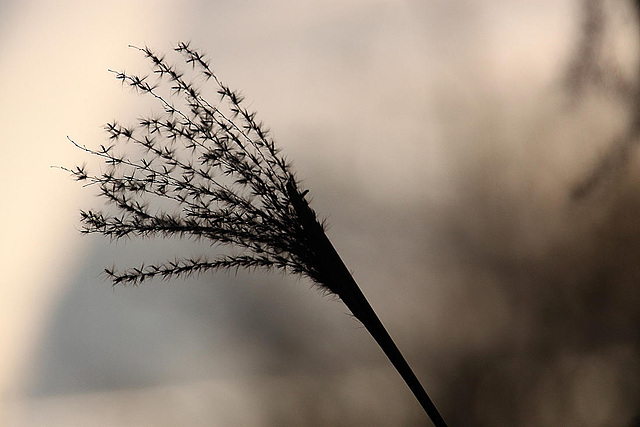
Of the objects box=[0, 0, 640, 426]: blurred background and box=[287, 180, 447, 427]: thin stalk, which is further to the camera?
box=[0, 0, 640, 426]: blurred background

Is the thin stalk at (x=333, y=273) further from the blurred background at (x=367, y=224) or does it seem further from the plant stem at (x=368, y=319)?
the blurred background at (x=367, y=224)

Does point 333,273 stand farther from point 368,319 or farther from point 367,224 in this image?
point 367,224

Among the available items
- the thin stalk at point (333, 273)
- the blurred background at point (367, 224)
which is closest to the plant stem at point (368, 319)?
the thin stalk at point (333, 273)

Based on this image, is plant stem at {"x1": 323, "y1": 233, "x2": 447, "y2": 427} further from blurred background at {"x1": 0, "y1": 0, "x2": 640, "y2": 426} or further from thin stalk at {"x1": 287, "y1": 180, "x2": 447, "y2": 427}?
blurred background at {"x1": 0, "y1": 0, "x2": 640, "y2": 426}

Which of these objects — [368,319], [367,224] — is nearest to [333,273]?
[368,319]

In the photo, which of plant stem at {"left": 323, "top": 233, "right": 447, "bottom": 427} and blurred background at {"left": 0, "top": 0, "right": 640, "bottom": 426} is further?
blurred background at {"left": 0, "top": 0, "right": 640, "bottom": 426}

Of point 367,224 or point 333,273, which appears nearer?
point 333,273

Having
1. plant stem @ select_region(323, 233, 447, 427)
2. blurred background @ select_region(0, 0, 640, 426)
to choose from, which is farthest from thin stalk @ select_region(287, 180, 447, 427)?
blurred background @ select_region(0, 0, 640, 426)

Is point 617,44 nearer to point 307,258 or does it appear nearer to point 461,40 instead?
point 461,40

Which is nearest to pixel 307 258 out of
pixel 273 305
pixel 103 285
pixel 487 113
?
pixel 273 305

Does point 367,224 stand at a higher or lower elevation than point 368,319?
higher
